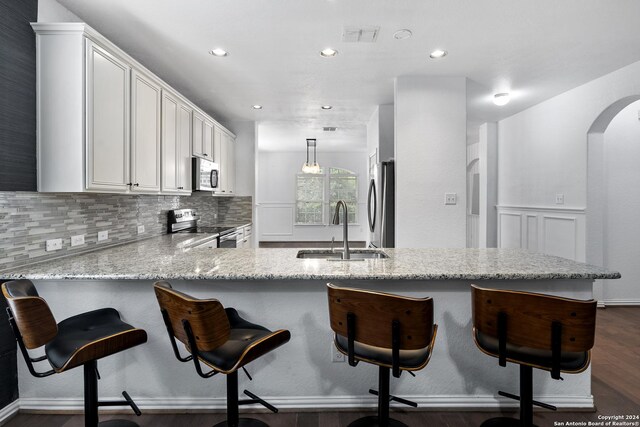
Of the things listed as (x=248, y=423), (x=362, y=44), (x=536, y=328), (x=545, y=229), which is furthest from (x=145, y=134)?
(x=545, y=229)

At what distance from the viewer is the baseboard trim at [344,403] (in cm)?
223

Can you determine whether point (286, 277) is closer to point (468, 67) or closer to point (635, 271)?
point (468, 67)

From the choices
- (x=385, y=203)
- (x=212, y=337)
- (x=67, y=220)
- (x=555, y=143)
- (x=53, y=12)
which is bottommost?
(x=212, y=337)

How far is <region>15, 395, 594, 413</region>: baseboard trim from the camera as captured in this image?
7.32ft

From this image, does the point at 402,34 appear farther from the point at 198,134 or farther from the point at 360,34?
the point at 198,134

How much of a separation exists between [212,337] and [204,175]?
3.22 meters

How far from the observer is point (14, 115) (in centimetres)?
210

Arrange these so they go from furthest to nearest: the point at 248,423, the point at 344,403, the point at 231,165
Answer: the point at 231,165
the point at 344,403
the point at 248,423

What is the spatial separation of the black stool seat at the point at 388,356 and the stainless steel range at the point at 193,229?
8.75ft

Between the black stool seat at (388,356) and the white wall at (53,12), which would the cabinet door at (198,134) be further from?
the black stool seat at (388,356)

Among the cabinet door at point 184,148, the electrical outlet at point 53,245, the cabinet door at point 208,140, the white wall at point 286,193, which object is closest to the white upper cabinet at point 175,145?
the cabinet door at point 184,148

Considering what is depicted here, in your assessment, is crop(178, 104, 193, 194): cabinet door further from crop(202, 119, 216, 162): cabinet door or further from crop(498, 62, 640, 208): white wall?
crop(498, 62, 640, 208): white wall

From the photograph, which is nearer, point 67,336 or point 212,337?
point 212,337

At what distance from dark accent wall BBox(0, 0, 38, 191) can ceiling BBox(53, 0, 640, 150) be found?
0.44 m
